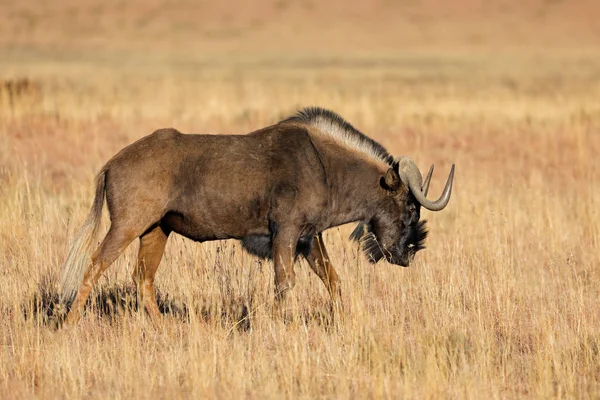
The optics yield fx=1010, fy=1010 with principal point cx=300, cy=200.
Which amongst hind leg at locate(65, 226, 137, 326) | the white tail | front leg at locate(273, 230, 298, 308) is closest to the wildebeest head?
front leg at locate(273, 230, 298, 308)

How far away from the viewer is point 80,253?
8.14 m

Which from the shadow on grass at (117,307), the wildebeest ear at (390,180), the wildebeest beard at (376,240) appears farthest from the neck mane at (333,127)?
the shadow on grass at (117,307)

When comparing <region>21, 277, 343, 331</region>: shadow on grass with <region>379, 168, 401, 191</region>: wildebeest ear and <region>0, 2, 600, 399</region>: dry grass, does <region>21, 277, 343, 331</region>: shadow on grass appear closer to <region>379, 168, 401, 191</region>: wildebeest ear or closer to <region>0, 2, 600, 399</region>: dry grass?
<region>0, 2, 600, 399</region>: dry grass

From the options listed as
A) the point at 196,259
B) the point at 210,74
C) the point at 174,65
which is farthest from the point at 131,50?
the point at 196,259

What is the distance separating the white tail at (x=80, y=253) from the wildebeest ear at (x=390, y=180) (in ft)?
7.69

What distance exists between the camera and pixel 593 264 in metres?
10.2

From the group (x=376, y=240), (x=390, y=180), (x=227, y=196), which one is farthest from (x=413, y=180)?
(x=227, y=196)

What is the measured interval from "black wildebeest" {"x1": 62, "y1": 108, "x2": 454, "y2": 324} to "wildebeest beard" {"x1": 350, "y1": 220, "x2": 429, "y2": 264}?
391mm

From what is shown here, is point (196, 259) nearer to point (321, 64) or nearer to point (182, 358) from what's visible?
point (182, 358)

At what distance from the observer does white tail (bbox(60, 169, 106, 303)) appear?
805 cm

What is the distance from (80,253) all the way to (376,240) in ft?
8.35

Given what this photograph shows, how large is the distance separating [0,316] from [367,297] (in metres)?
3.11

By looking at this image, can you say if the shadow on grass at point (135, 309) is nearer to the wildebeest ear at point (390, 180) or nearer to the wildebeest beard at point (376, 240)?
the wildebeest beard at point (376, 240)

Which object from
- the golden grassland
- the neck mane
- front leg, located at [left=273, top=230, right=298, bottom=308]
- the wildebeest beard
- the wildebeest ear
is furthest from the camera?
the wildebeest beard
